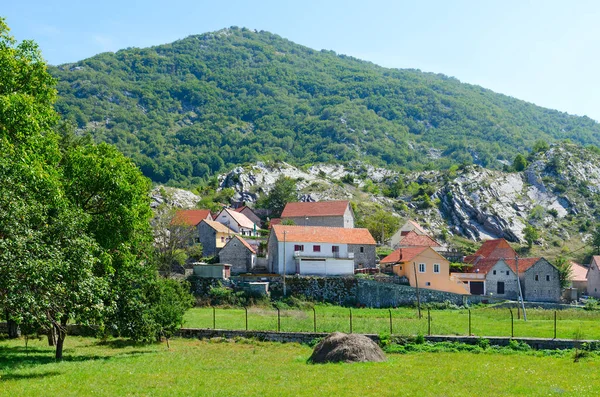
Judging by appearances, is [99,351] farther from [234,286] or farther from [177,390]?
[234,286]

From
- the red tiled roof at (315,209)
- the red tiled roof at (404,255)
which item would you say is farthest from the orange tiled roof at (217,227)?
the red tiled roof at (404,255)

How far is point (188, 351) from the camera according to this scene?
32.2 metres

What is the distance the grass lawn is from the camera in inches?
805

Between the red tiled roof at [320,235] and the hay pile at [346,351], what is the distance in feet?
131

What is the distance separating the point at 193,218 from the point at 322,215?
21.2 m

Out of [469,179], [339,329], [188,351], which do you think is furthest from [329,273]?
[469,179]

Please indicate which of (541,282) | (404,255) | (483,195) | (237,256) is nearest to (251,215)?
(237,256)

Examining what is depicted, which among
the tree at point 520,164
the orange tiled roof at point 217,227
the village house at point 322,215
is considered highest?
the tree at point 520,164

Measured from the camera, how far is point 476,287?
246 ft

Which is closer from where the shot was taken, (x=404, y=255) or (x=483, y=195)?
(x=404, y=255)

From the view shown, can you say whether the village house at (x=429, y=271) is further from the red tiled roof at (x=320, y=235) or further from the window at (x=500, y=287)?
the window at (x=500, y=287)

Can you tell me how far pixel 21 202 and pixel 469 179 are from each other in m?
150

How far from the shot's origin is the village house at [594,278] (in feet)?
274

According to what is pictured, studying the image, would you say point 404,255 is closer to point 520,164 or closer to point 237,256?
point 237,256
